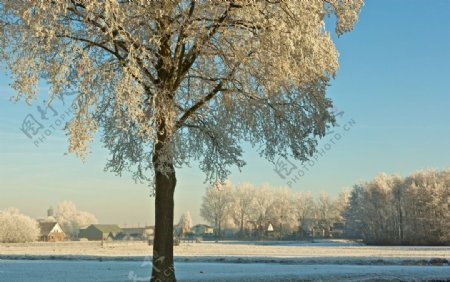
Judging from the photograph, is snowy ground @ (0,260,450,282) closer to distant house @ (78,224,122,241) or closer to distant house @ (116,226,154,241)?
distant house @ (116,226,154,241)

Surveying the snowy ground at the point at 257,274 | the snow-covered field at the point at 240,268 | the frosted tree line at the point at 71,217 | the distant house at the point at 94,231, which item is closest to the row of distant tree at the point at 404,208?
the snow-covered field at the point at 240,268

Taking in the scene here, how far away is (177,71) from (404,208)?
88031 millimetres

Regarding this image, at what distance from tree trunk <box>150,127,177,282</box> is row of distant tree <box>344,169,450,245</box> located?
→ 2713 inches

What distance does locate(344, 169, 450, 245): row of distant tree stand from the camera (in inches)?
3137

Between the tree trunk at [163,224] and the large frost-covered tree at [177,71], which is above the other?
the large frost-covered tree at [177,71]

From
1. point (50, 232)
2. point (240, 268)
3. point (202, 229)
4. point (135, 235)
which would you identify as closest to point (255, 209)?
point (135, 235)

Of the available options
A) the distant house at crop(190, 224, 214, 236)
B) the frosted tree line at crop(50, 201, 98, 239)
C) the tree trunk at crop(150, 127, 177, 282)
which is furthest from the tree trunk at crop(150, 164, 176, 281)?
the frosted tree line at crop(50, 201, 98, 239)

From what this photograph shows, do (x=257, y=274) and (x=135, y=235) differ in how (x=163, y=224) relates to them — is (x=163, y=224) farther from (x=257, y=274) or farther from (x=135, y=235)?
(x=135, y=235)

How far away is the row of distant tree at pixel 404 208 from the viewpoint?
79.7 metres

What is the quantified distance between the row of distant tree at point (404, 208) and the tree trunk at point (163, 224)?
6892cm

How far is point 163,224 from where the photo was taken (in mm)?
14750

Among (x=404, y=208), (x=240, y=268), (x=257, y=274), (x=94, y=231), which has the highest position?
(x=404, y=208)

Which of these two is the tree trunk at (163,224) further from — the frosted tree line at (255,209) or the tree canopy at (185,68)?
the frosted tree line at (255,209)

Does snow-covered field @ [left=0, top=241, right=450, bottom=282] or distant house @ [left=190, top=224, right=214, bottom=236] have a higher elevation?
distant house @ [left=190, top=224, right=214, bottom=236]
